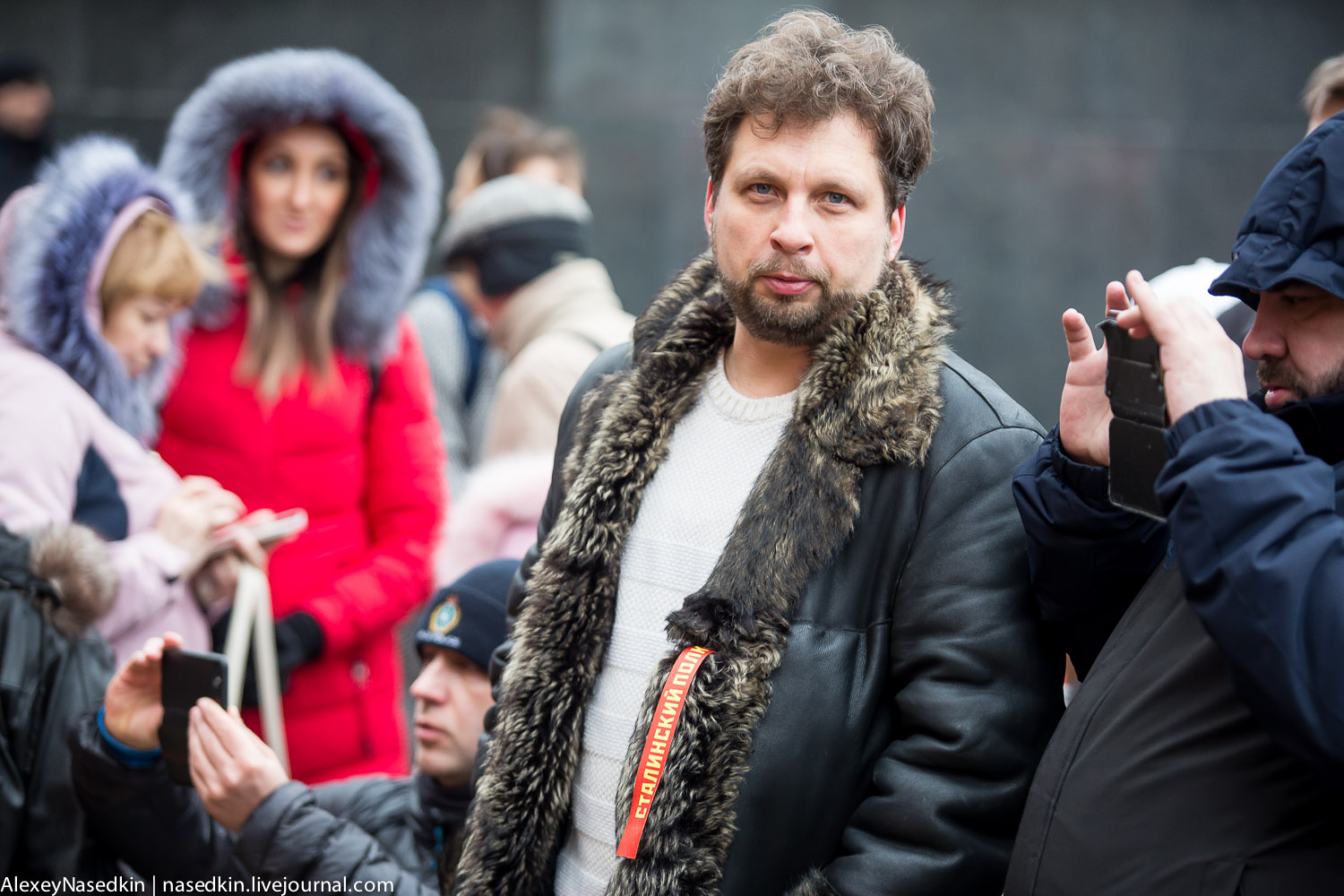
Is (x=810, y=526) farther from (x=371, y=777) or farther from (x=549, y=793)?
(x=371, y=777)

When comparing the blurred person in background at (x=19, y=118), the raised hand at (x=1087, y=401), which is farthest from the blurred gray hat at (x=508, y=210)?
the blurred person in background at (x=19, y=118)

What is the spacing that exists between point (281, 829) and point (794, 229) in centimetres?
149

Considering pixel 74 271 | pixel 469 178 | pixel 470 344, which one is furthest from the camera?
pixel 469 178

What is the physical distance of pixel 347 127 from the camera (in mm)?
3855

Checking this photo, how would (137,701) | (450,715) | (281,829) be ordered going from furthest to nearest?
1. (450,715)
2. (137,701)
3. (281,829)

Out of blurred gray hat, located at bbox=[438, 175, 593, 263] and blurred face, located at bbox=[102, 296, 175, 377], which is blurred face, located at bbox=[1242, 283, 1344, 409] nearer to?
blurred face, located at bbox=[102, 296, 175, 377]

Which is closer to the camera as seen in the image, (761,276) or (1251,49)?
(761,276)

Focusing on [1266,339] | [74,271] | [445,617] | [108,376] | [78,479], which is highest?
[1266,339]

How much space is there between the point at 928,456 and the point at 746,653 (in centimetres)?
42

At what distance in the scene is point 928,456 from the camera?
6.66ft

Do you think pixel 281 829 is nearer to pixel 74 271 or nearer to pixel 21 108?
pixel 74 271

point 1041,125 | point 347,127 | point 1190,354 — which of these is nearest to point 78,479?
point 347,127

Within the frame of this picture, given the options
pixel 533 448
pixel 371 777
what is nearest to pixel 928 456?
pixel 371 777

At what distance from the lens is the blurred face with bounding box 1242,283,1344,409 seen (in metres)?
1.69
